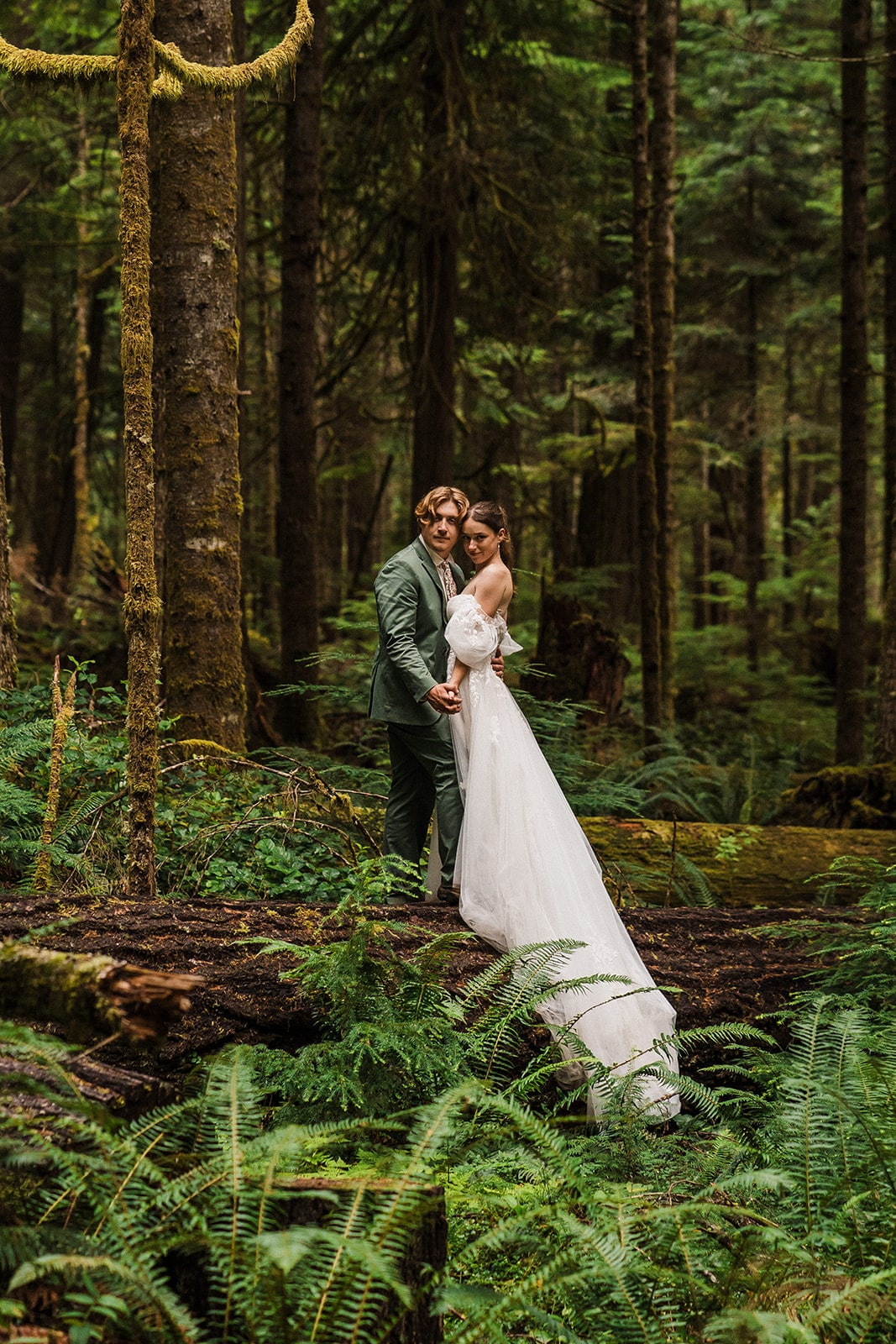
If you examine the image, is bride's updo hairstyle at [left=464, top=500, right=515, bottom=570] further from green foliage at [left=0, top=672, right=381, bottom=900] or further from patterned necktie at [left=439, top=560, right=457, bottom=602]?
green foliage at [left=0, top=672, right=381, bottom=900]

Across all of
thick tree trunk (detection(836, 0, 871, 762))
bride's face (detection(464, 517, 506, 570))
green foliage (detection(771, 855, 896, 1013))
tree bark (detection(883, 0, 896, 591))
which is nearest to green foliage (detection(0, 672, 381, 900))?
bride's face (detection(464, 517, 506, 570))

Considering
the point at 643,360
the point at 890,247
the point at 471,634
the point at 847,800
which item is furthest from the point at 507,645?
the point at 890,247

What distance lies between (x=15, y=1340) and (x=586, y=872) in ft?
11.9

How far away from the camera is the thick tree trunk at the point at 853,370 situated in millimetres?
12773

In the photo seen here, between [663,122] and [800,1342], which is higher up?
[663,122]

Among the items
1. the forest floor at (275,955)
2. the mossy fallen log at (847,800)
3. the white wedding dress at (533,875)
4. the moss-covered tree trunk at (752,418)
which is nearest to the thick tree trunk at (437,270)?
the mossy fallen log at (847,800)

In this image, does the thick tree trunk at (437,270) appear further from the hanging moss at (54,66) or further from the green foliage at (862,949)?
the green foliage at (862,949)

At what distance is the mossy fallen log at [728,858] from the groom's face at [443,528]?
230 cm

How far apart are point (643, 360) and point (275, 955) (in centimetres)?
898

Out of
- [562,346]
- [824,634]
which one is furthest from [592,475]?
[824,634]

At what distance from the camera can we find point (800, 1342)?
87.9 inches

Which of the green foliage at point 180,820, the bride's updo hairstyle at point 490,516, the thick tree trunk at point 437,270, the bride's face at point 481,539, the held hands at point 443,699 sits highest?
the thick tree trunk at point 437,270

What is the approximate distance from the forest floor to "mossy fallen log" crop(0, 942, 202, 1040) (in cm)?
97

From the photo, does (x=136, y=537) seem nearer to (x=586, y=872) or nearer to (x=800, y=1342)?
(x=586, y=872)
